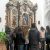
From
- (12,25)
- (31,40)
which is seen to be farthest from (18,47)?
(12,25)

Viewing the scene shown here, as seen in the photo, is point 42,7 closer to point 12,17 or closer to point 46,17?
point 46,17

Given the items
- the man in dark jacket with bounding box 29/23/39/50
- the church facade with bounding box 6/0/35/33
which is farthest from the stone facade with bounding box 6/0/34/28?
the man in dark jacket with bounding box 29/23/39/50

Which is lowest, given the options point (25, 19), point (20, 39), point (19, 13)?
point (20, 39)

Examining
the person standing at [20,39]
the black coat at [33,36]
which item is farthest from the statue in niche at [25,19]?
the black coat at [33,36]

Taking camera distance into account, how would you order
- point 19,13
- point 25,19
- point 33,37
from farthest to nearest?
point 25,19 < point 19,13 < point 33,37

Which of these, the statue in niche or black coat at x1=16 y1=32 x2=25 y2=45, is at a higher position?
the statue in niche

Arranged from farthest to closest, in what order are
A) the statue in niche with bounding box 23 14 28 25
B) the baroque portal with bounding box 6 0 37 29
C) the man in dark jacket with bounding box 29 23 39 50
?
the statue in niche with bounding box 23 14 28 25 < the baroque portal with bounding box 6 0 37 29 < the man in dark jacket with bounding box 29 23 39 50

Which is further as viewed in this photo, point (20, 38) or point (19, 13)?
point (19, 13)

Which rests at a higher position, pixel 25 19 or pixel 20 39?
pixel 25 19

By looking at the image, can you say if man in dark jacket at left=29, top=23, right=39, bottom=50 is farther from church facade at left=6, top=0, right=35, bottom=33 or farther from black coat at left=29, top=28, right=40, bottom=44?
church facade at left=6, top=0, right=35, bottom=33

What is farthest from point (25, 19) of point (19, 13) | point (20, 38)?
point (20, 38)

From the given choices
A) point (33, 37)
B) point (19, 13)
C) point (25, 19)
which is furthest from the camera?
point (25, 19)

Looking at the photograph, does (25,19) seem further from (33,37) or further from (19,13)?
(33,37)

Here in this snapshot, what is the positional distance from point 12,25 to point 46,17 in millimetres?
3222
